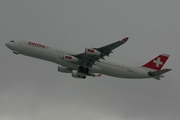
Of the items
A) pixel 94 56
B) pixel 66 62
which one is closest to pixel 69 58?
pixel 66 62

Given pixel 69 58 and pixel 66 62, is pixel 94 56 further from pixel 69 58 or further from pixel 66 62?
pixel 66 62

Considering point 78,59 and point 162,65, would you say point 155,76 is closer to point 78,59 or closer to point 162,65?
point 162,65

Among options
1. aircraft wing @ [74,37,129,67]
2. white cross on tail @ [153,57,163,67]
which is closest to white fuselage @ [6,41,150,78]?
aircraft wing @ [74,37,129,67]

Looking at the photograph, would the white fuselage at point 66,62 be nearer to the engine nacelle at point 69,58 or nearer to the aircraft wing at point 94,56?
the engine nacelle at point 69,58

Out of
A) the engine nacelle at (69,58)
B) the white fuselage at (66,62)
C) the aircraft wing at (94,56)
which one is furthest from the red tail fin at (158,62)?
the engine nacelle at (69,58)

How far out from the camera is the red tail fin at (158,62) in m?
78.0

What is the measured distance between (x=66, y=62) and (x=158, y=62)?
1990cm

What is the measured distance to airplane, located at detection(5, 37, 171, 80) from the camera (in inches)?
2785

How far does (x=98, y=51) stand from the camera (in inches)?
2756

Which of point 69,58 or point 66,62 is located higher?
point 69,58

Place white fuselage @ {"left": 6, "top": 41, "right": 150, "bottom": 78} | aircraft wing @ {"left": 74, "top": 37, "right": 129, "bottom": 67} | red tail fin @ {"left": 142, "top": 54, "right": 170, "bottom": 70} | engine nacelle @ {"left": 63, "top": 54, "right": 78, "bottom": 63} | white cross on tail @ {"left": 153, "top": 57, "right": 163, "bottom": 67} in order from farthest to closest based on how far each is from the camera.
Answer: white cross on tail @ {"left": 153, "top": 57, "right": 163, "bottom": 67} < red tail fin @ {"left": 142, "top": 54, "right": 170, "bottom": 70} < white fuselage @ {"left": 6, "top": 41, "right": 150, "bottom": 78} < engine nacelle @ {"left": 63, "top": 54, "right": 78, "bottom": 63} < aircraft wing @ {"left": 74, "top": 37, "right": 129, "bottom": 67}

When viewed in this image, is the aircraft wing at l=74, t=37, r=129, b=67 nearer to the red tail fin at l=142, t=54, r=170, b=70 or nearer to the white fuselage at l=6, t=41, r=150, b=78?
the white fuselage at l=6, t=41, r=150, b=78

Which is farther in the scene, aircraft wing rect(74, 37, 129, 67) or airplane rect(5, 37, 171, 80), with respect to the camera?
airplane rect(5, 37, 171, 80)

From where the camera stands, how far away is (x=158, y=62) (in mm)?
79062
